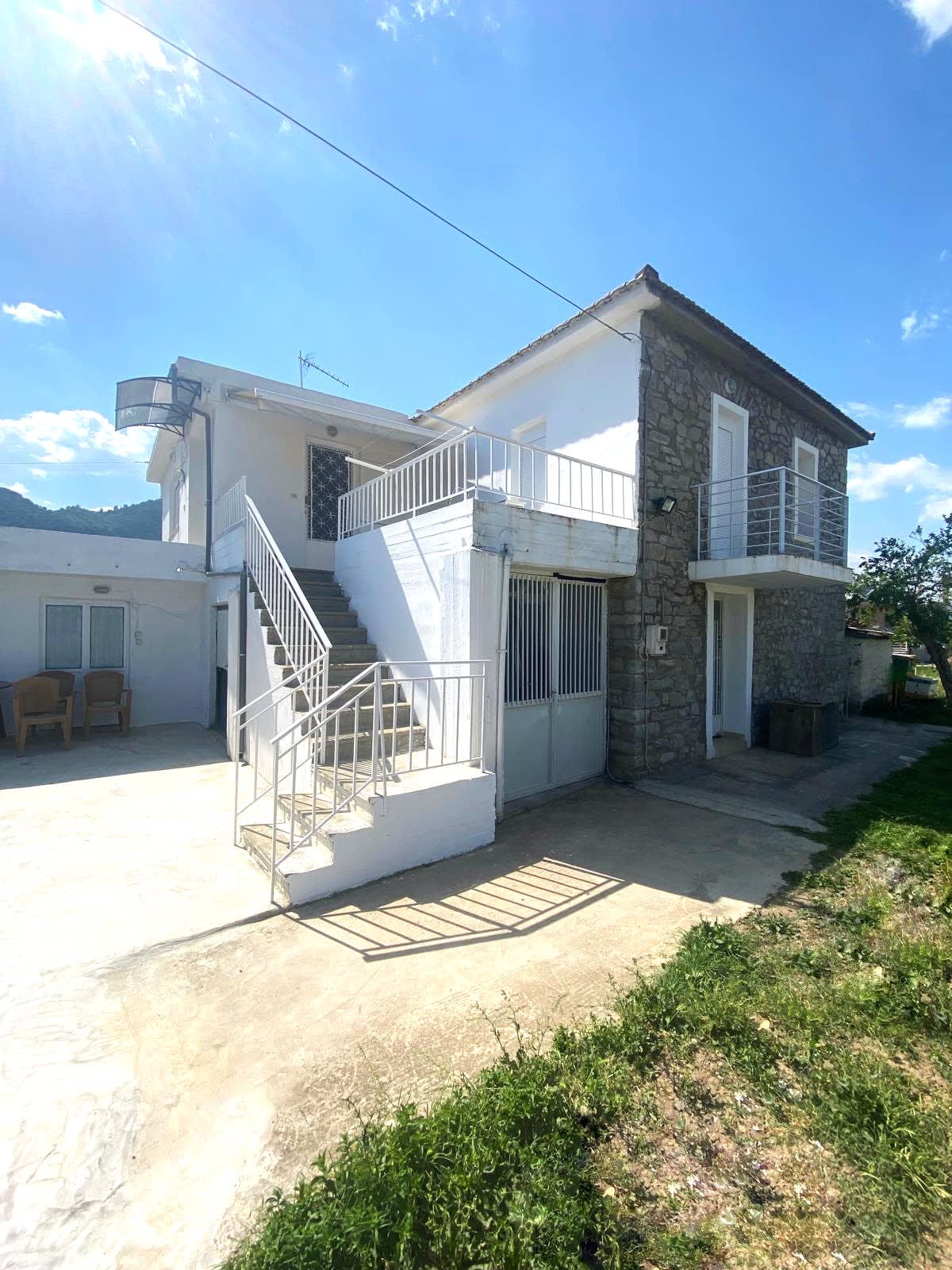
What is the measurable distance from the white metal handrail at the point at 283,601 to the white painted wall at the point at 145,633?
3.74m

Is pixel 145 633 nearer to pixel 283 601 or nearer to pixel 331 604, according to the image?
pixel 331 604

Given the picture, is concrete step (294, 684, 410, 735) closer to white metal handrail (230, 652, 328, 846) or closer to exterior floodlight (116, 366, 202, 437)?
white metal handrail (230, 652, 328, 846)

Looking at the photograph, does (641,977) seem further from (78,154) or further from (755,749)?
(78,154)

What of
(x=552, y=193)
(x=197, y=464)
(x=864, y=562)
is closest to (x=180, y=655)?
(x=197, y=464)

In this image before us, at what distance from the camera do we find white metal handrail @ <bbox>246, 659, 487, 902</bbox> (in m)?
4.60

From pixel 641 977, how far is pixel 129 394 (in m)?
11.7

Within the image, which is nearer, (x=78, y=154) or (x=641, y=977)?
(x=641, y=977)

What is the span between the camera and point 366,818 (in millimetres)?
4695

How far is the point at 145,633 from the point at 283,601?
586cm

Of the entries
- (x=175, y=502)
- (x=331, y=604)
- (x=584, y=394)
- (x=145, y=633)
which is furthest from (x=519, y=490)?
(x=175, y=502)

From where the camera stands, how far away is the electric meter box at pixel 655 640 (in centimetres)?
752

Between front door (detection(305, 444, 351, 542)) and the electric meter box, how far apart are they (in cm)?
633

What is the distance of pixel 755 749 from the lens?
31.6 feet

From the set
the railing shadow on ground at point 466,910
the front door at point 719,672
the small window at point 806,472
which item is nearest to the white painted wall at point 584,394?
the front door at point 719,672
